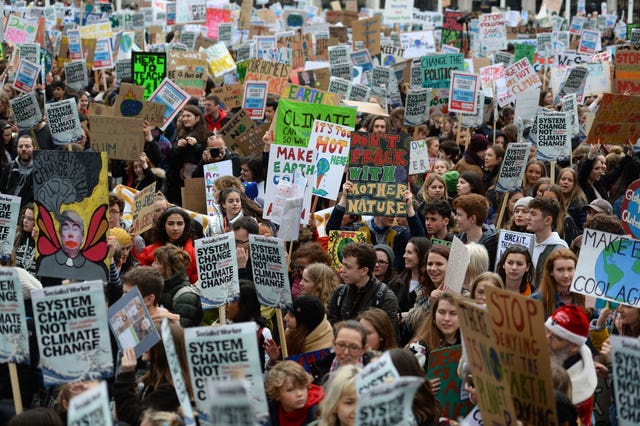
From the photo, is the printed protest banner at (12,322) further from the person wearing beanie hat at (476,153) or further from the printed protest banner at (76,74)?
the printed protest banner at (76,74)

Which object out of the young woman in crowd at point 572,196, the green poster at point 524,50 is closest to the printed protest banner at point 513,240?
the young woman in crowd at point 572,196

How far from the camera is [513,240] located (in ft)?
27.7

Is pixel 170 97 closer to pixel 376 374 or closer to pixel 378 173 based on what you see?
pixel 378 173

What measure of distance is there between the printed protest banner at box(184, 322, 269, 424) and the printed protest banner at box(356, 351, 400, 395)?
682 millimetres

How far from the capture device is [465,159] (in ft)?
42.4

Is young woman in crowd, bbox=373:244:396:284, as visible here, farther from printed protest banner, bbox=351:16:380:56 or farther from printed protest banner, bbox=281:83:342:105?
printed protest banner, bbox=351:16:380:56

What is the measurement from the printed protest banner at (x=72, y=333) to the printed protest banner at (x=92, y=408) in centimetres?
180

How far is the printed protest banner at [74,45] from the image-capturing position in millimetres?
21625

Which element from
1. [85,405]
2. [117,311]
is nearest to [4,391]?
[117,311]

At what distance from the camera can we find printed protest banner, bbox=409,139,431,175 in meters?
12.4

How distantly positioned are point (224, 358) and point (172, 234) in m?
4.13

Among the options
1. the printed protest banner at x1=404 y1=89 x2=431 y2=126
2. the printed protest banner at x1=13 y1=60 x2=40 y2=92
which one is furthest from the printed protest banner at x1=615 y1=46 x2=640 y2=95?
the printed protest banner at x1=13 y1=60 x2=40 y2=92

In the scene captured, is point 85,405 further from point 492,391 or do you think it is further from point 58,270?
point 58,270

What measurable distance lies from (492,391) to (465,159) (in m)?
8.18
